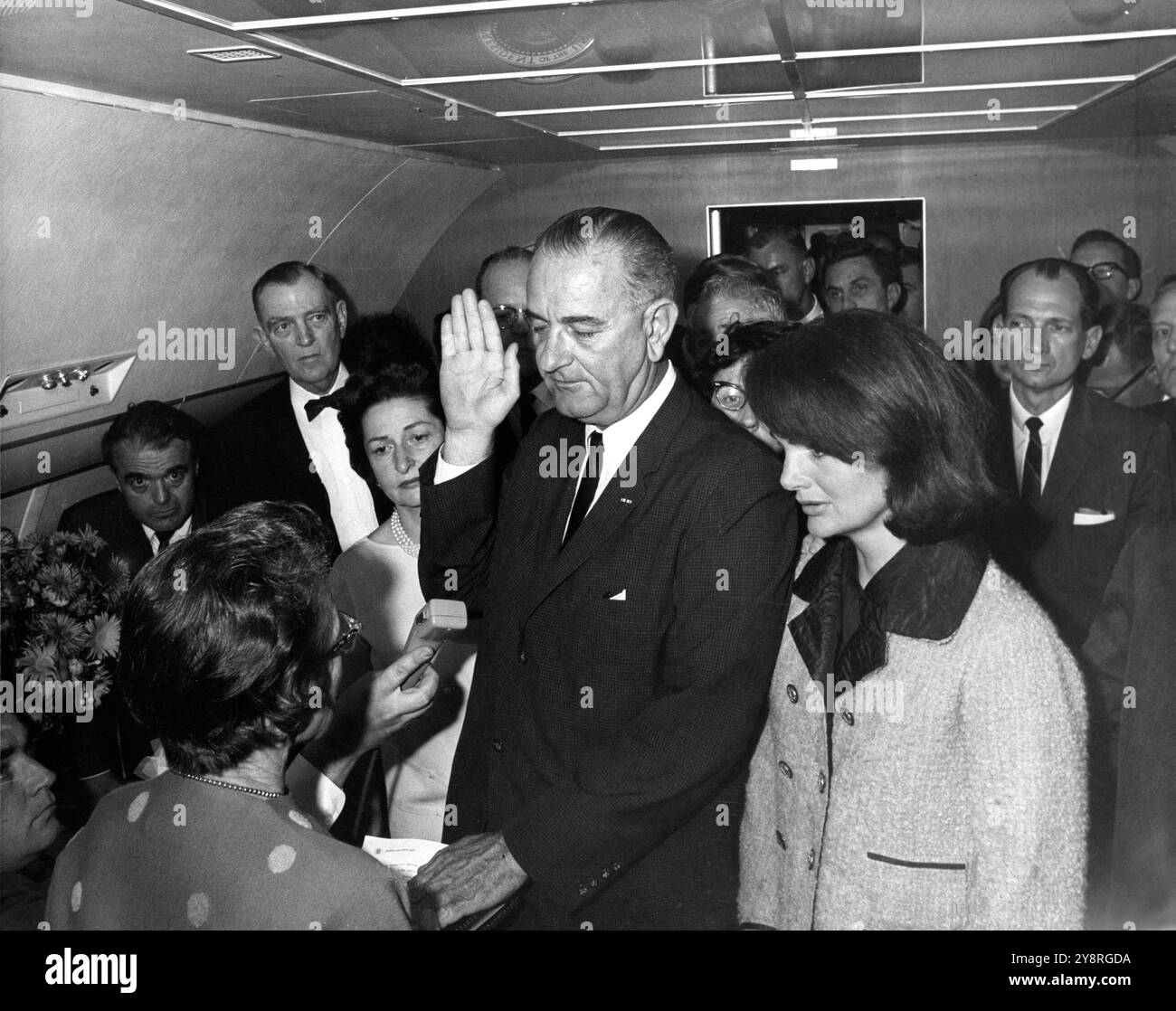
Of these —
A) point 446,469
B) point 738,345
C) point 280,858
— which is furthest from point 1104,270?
point 280,858

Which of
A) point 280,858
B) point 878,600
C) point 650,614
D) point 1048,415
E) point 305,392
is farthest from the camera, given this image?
point 305,392

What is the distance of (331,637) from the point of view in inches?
57.4

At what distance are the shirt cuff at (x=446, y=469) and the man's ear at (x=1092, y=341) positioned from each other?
121cm

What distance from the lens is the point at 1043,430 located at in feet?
6.83

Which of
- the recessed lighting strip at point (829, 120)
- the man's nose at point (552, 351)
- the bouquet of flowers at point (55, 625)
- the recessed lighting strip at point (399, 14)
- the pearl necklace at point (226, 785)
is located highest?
the recessed lighting strip at point (399, 14)

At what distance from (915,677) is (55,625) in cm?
162

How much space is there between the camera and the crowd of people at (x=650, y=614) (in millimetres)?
1380

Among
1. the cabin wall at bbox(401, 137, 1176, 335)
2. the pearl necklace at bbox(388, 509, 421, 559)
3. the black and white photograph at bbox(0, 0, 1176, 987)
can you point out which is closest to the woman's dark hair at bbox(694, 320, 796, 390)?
the black and white photograph at bbox(0, 0, 1176, 987)

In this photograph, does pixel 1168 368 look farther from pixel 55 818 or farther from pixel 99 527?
pixel 55 818

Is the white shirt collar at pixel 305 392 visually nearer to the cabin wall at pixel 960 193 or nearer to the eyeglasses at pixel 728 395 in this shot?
the cabin wall at pixel 960 193

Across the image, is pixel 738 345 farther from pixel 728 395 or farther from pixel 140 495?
pixel 140 495

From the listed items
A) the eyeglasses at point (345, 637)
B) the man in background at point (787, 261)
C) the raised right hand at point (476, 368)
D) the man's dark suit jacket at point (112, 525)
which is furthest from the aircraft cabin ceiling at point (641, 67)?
the eyeglasses at point (345, 637)

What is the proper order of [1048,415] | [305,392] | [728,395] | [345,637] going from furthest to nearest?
[305,392] → [728,395] → [1048,415] → [345,637]

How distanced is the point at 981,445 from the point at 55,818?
6.01ft
